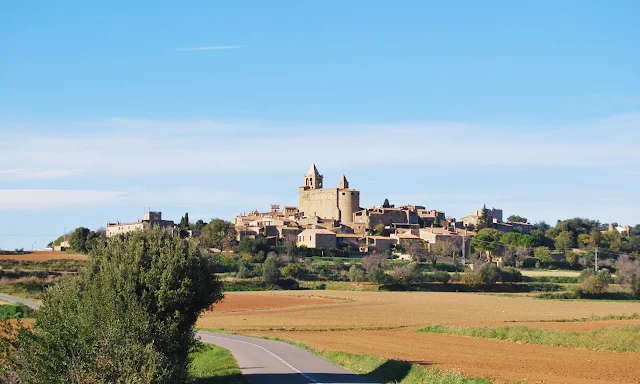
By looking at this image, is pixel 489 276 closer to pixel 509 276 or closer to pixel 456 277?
pixel 509 276

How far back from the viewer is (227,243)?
429ft

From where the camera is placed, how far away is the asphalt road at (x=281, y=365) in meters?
25.6

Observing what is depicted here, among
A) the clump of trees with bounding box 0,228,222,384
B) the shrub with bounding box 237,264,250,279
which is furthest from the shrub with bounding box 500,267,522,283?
the clump of trees with bounding box 0,228,222,384

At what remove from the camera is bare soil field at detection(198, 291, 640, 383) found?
1086 inches

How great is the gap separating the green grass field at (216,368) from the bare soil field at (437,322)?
203 inches

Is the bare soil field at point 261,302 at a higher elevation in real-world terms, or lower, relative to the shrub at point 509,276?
lower

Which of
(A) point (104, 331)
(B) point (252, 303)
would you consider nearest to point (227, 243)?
(B) point (252, 303)

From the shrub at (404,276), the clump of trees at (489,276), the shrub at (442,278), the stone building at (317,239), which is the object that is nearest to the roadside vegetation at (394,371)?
the shrub at (404,276)

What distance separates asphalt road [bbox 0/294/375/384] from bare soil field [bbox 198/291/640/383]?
2302 millimetres

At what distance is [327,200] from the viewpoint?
178 metres

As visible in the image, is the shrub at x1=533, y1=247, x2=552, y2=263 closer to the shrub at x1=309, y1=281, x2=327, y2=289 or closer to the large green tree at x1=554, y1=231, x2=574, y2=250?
the large green tree at x1=554, y1=231, x2=574, y2=250

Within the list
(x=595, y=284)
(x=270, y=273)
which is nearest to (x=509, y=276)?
(x=595, y=284)

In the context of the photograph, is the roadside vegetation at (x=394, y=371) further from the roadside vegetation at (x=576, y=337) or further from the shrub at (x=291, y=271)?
the shrub at (x=291, y=271)

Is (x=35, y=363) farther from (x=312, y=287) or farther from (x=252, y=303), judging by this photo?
(x=312, y=287)
